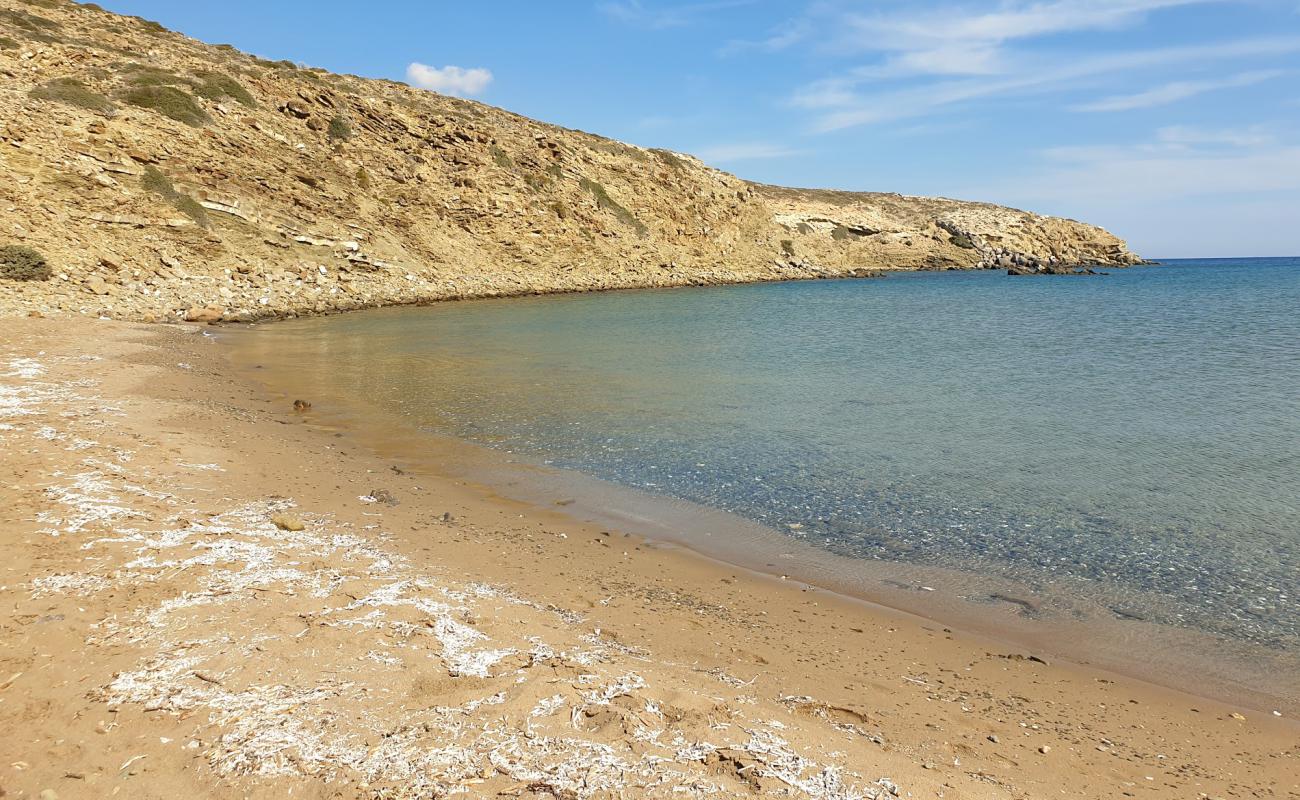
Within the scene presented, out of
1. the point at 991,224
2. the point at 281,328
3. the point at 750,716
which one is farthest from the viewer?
the point at 991,224

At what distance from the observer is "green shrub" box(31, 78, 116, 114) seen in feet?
98.1

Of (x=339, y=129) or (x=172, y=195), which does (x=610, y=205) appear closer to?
(x=339, y=129)

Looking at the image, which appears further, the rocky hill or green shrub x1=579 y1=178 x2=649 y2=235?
green shrub x1=579 y1=178 x2=649 y2=235

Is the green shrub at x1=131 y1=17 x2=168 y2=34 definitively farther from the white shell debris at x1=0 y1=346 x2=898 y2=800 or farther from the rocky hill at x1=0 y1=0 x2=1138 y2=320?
the white shell debris at x1=0 y1=346 x2=898 y2=800

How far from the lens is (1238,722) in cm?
451

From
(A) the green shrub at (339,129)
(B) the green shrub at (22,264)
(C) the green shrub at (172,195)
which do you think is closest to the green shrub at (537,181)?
(A) the green shrub at (339,129)

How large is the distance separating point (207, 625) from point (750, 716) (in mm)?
3161

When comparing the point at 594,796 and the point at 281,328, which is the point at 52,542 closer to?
the point at 594,796

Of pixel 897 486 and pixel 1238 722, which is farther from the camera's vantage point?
pixel 897 486

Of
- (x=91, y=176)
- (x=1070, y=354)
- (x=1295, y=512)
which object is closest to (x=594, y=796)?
(x=1295, y=512)

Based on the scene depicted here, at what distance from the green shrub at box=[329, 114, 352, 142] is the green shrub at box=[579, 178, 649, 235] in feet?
51.5

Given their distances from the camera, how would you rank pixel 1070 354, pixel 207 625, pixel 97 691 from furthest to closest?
pixel 1070 354 → pixel 207 625 → pixel 97 691

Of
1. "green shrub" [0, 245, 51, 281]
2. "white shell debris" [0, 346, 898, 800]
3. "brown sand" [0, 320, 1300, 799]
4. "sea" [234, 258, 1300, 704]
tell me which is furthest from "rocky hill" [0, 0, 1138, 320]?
"white shell debris" [0, 346, 898, 800]

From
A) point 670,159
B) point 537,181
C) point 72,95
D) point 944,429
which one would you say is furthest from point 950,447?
point 670,159
